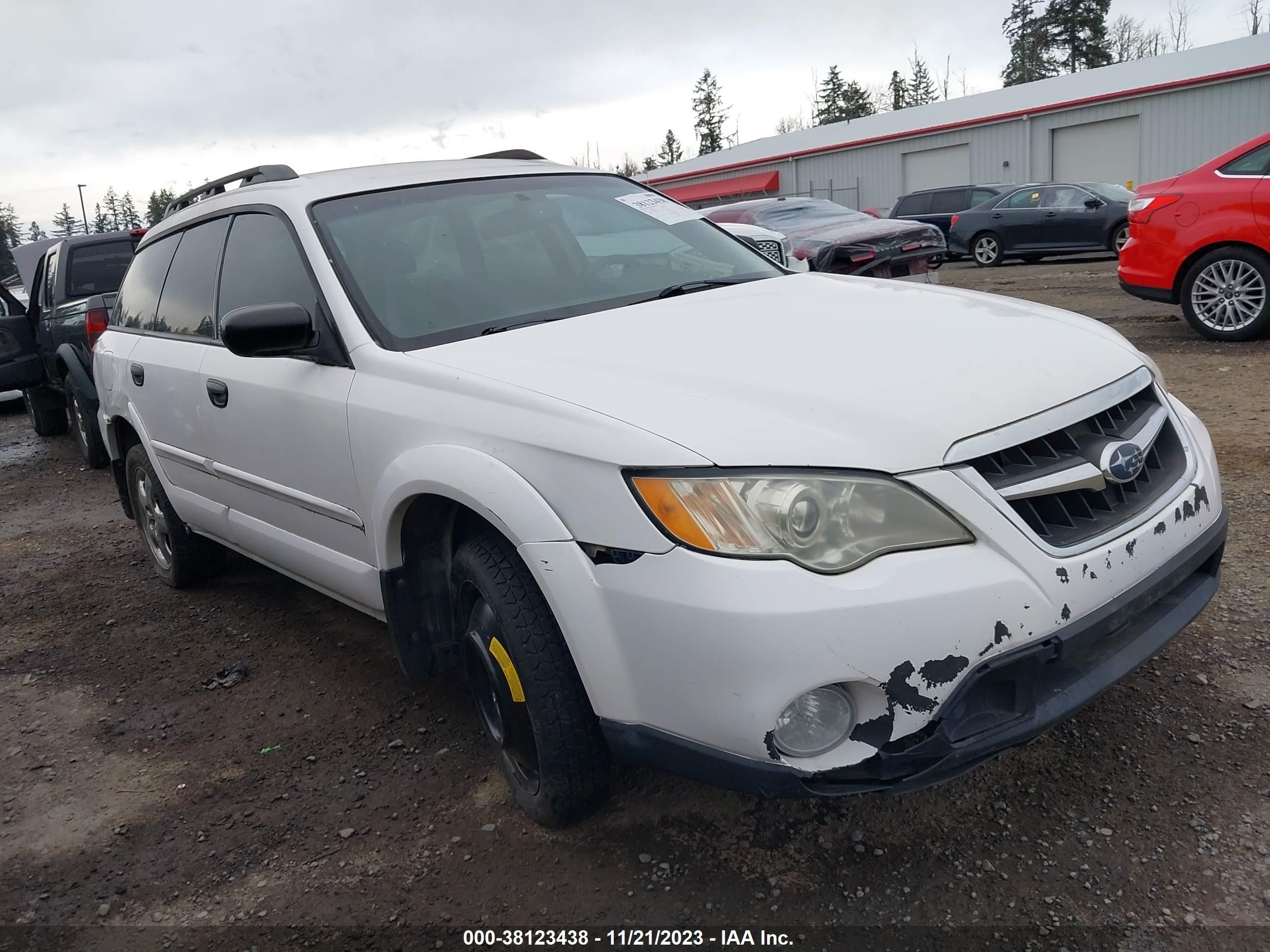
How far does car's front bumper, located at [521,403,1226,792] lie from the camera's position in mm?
1914

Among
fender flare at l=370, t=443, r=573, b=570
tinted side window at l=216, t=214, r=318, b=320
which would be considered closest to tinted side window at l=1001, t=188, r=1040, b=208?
tinted side window at l=216, t=214, r=318, b=320

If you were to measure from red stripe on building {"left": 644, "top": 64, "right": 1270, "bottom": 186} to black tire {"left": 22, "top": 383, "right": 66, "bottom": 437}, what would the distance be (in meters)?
13.3

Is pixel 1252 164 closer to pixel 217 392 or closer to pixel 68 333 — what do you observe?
pixel 217 392

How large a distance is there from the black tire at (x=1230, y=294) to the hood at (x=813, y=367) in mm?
5301

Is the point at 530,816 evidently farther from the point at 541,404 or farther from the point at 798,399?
the point at 798,399

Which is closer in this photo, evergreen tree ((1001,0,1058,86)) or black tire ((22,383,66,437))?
black tire ((22,383,66,437))

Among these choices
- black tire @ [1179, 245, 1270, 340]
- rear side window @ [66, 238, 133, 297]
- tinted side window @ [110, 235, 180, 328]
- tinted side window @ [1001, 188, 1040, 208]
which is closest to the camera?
tinted side window @ [110, 235, 180, 328]

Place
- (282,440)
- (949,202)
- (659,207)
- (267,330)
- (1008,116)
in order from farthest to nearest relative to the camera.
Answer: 1. (1008,116)
2. (949,202)
3. (659,207)
4. (282,440)
5. (267,330)

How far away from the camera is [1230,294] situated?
754cm

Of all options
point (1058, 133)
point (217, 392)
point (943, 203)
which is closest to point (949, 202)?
point (943, 203)

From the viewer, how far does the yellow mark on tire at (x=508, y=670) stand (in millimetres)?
2406

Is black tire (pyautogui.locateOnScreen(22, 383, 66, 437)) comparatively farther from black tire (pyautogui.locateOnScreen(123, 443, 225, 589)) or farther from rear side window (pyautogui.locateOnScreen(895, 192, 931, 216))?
rear side window (pyautogui.locateOnScreen(895, 192, 931, 216))

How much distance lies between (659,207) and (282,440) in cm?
162

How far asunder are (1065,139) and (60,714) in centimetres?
2957
